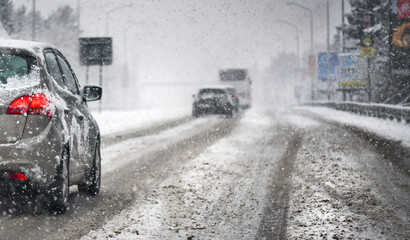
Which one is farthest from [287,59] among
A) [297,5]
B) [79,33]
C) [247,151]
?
[247,151]

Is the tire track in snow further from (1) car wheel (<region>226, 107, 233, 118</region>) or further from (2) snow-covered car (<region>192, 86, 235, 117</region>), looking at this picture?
(2) snow-covered car (<region>192, 86, 235, 117</region>)

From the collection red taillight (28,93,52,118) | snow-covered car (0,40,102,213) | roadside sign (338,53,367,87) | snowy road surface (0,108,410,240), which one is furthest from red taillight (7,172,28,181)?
roadside sign (338,53,367,87)

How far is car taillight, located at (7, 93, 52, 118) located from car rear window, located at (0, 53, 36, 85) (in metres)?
0.25

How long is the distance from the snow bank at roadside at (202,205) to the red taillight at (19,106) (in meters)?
1.21

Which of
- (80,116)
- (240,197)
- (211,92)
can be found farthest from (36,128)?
(211,92)

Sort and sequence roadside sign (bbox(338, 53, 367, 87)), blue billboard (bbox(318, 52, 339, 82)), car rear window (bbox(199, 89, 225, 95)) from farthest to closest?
→ blue billboard (bbox(318, 52, 339, 82))
roadside sign (bbox(338, 53, 367, 87))
car rear window (bbox(199, 89, 225, 95))

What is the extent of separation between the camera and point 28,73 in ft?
18.9

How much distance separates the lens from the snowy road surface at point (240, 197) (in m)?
5.41

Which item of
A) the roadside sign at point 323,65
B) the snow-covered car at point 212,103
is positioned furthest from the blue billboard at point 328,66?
the snow-covered car at point 212,103

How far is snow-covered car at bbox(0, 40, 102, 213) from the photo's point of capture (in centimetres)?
541

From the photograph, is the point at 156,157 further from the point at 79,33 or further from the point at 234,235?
the point at 79,33

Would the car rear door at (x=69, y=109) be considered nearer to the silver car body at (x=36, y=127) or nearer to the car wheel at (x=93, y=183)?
the silver car body at (x=36, y=127)

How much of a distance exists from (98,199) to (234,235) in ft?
7.70

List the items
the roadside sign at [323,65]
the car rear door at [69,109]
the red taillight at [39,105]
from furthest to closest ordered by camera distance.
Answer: the roadside sign at [323,65] < the car rear door at [69,109] < the red taillight at [39,105]
